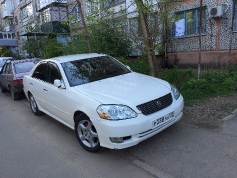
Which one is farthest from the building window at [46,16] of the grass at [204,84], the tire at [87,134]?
the tire at [87,134]

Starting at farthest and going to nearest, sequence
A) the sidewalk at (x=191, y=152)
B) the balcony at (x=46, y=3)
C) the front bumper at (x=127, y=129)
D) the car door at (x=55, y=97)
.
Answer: the balcony at (x=46, y=3)
the car door at (x=55, y=97)
the front bumper at (x=127, y=129)
the sidewalk at (x=191, y=152)

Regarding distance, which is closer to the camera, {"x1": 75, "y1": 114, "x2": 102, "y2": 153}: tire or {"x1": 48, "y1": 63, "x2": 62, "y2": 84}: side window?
{"x1": 75, "y1": 114, "x2": 102, "y2": 153}: tire

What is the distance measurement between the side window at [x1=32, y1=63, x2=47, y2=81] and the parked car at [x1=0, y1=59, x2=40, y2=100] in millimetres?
2284

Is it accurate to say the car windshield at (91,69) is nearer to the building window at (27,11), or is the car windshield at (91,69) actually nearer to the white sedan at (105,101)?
the white sedan at (105,101)

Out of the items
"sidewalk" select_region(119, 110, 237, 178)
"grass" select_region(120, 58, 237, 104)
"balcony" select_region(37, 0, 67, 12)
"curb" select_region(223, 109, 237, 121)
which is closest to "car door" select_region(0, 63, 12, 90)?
"grass" select_region(120, 58, 237, 104)

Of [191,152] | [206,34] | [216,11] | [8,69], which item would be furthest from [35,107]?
[206,34]

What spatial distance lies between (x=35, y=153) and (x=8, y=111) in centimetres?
340

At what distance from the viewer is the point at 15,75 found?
7.80 meters

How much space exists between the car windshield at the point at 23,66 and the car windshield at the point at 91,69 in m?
3.94

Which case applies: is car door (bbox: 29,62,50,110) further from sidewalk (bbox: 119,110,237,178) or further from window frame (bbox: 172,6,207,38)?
window frame (bbox: 172,6,207,38)

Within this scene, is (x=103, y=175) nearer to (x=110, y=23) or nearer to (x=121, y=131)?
(x=121, y=131)

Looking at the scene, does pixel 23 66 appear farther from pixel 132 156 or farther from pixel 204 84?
pixel 132 156

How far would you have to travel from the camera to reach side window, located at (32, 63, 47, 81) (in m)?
5.25

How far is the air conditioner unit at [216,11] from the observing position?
10.2 meters
